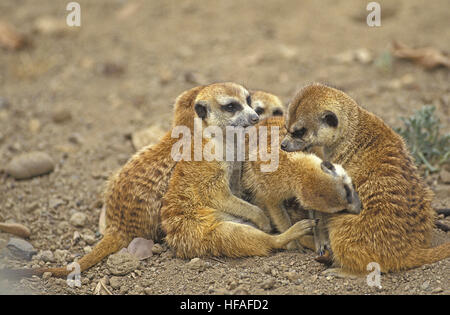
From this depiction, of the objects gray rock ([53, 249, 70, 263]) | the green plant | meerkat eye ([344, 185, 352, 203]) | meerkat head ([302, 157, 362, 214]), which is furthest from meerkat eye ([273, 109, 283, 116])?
gray rock ([53, 249, 70, 263])

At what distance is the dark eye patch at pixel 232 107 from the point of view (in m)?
4.21

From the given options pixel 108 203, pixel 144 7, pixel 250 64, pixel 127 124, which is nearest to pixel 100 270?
pixel 108 203

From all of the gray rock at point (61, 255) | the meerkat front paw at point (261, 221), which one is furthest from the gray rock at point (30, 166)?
the meerkat front paw at point (261, 221)

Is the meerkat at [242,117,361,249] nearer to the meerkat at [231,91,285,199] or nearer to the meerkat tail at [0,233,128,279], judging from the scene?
the meerkat at [231,91,285,199]

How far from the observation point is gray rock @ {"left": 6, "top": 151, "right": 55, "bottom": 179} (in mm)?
5328

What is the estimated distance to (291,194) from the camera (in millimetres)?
3971

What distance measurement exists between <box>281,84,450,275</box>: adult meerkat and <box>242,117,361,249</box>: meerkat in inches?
4.8

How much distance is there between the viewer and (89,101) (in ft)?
23.2

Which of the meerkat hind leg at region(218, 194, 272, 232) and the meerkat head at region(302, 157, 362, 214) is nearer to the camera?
the meerkat head at region(302, 157, 362, 214)

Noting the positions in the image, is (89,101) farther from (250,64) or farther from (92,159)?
(250,64)

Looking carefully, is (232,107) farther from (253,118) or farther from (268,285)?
(268,285)

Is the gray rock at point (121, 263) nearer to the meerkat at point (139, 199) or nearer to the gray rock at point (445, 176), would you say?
the meerkat at point (139, 199)

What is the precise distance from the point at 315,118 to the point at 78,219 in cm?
223

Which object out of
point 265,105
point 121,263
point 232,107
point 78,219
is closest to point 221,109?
point 232,107
